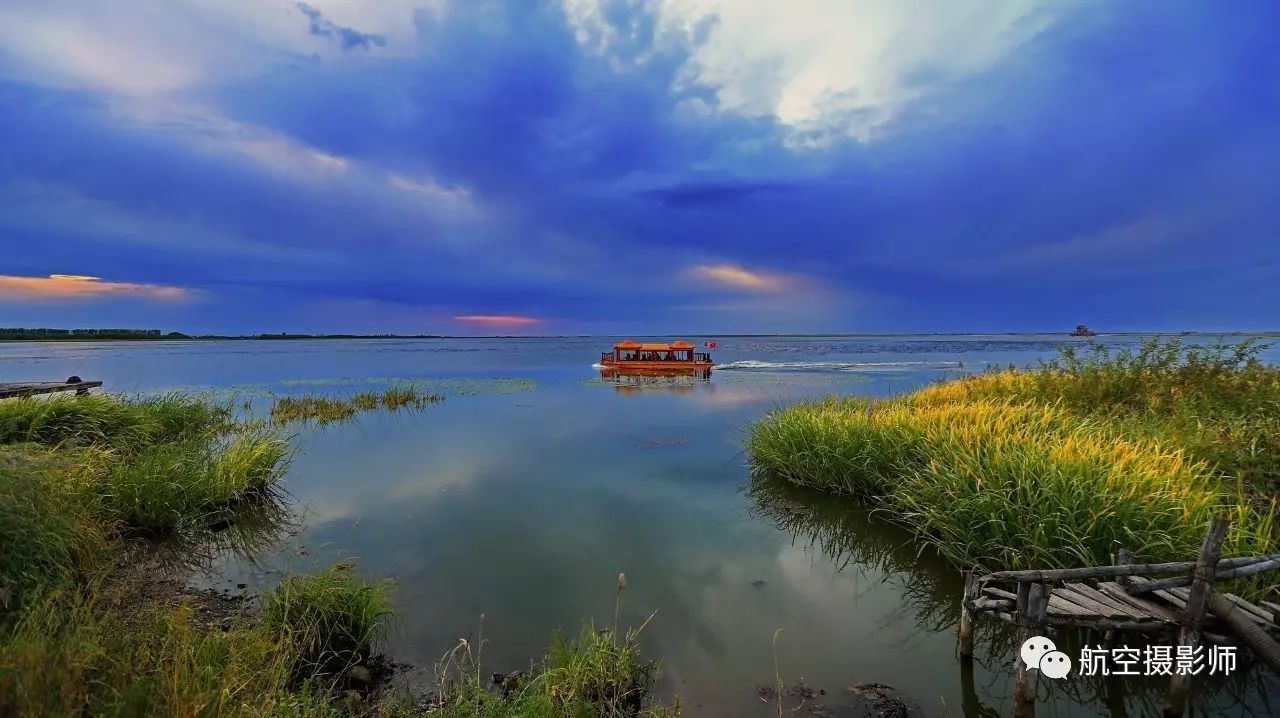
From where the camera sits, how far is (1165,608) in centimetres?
532

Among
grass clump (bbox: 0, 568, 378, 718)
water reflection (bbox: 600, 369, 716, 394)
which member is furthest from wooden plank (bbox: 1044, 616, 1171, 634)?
water reflection (bbox: 600, 369, 716, 394)

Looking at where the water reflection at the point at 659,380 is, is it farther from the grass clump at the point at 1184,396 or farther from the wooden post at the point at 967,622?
the wooden post at the point at 967,622

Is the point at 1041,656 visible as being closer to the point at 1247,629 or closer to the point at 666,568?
the point at 1247,629

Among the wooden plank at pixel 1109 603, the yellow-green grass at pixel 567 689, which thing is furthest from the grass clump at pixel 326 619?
the wooden plank at pixel 1109 603

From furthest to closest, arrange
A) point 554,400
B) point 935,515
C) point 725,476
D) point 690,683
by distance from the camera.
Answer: point 554,400 → point 725,476 → point 935,515 → point 690,683

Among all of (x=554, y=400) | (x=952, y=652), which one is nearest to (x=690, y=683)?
(x=952, y=652)

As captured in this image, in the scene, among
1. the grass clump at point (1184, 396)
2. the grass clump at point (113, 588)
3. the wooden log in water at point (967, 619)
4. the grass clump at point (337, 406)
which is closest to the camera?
the grass clump at point (113, 588)

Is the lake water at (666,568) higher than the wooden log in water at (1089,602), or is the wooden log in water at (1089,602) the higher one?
the wooden log in water at (1089,602)

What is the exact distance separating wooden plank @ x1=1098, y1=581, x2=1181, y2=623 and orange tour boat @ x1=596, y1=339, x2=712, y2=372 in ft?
132

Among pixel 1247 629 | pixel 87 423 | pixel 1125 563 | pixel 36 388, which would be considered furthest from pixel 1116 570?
pixel 36 388

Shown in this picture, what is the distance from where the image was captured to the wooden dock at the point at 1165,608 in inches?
186

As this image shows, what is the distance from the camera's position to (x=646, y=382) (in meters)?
41.3

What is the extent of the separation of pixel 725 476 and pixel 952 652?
29.0 feet

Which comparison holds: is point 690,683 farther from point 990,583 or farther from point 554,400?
point 554,400
